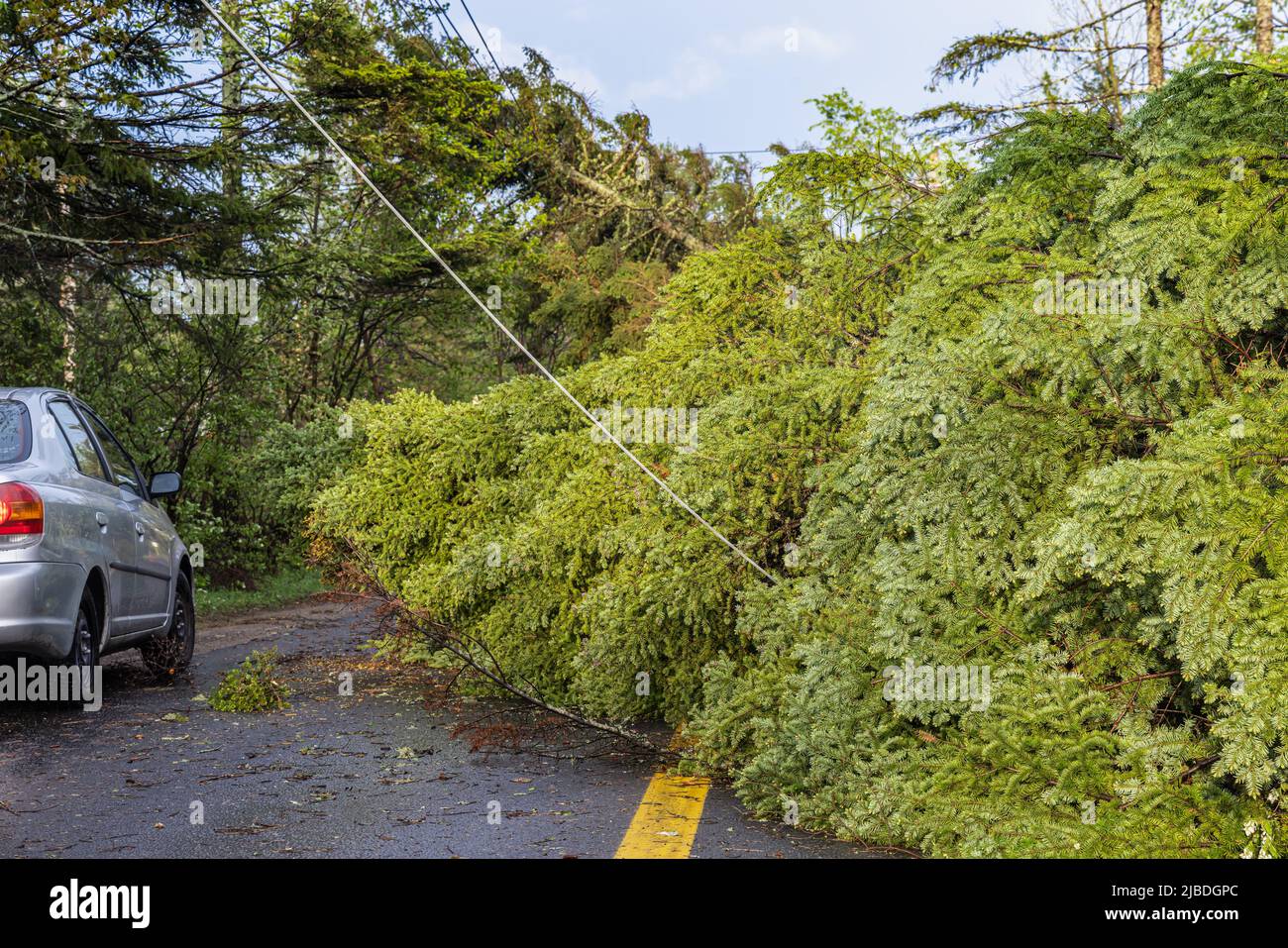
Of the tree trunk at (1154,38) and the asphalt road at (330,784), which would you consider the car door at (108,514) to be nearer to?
the asphalt road at (330,784)

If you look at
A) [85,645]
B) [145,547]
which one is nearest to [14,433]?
[85,645]

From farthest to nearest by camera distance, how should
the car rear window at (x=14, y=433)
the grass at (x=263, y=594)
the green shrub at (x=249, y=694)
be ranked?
1. the grass at (x=263, y=594)
2. the green shrub at (x=249, y=694)
3. the car rear window at (x=14, y=433)

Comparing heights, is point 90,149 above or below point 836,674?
above

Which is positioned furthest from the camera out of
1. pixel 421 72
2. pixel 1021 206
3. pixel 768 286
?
pixel 421 72

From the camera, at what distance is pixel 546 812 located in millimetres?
5133

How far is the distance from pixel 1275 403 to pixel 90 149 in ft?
39.1

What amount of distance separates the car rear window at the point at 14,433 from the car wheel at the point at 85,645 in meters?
0.87

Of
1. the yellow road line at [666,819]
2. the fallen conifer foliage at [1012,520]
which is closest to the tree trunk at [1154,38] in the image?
the fallen conifer foliage at [1012,520]

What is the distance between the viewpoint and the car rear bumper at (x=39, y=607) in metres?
6.44

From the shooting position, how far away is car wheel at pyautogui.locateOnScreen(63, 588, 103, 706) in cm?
709

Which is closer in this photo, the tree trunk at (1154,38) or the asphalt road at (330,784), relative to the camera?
the asphalt road at (330,784)

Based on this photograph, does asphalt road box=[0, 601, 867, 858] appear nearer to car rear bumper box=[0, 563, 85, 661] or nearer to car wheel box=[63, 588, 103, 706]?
car wheel box=[63, 588, 103, 706]
